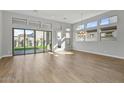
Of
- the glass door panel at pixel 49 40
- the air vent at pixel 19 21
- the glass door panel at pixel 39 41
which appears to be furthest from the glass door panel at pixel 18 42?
the glass door panel at pixel 49 40

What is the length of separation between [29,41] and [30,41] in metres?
0.10

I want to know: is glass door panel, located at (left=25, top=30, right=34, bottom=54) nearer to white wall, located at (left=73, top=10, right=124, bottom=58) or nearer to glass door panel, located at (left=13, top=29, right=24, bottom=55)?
glass door panel, located at (left=13, top=29, right=24, bottom=55)

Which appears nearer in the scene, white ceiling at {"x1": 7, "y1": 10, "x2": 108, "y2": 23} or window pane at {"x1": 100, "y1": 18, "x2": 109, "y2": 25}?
white ceiling at {"x1": 7, "y1": 10, "x2": 108, "y2": 23}

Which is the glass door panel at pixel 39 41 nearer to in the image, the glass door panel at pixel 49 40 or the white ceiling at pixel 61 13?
the glass door panel at pixel 49 40

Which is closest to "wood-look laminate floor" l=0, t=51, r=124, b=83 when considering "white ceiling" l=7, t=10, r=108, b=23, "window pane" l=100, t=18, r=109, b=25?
"window pane" l=100, t=18, r=109, b=25

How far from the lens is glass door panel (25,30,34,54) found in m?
8.48

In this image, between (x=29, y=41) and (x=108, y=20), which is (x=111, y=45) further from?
(x=29, y=41)

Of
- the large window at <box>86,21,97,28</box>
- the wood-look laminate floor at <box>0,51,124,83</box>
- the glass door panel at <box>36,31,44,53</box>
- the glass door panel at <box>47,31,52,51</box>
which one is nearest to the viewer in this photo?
the wood-look laminate floor at <box>0,51,124,83</box>

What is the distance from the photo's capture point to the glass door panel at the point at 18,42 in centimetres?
788

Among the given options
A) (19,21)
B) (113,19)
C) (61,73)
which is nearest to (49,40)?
(19,21)

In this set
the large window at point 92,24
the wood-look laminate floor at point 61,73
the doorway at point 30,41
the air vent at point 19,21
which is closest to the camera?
the wood-look laminate floor at point 61,73

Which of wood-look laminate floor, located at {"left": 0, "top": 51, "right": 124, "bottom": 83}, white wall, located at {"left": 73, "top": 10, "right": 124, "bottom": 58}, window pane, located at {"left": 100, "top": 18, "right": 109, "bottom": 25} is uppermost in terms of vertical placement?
window pane, located at {"left": 100, "top": 18, "right": 109, "bottom": 25}

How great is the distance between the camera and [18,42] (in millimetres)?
8062
